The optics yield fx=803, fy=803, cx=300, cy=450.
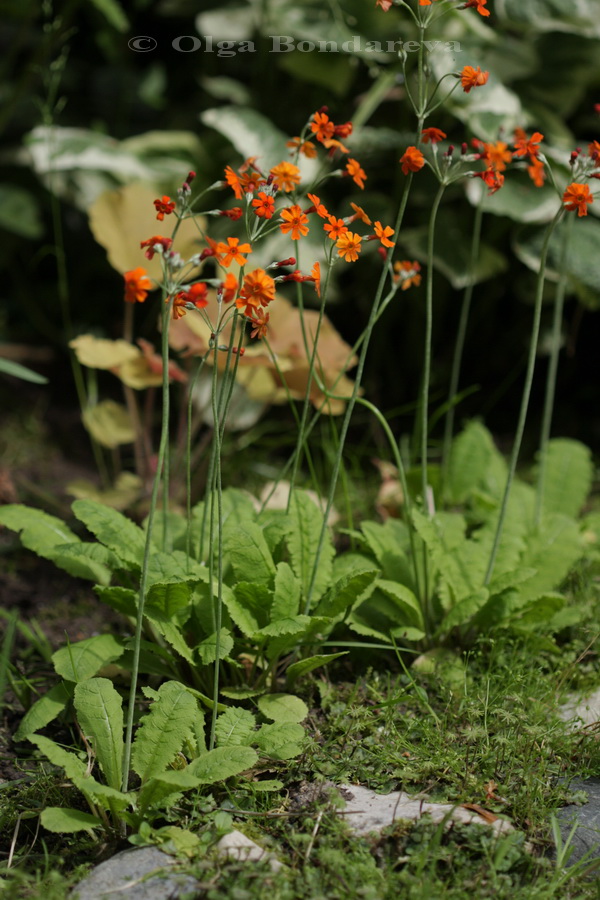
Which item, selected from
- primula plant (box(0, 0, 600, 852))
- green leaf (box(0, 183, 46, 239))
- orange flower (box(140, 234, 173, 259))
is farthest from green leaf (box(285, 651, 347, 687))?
green leaf (box(0, 183, 46, 239))

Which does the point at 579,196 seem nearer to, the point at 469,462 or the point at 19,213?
the point at 469,462

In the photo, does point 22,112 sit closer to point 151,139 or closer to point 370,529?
point 151,139

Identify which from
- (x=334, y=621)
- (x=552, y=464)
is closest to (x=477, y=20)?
(x=552, y=464)

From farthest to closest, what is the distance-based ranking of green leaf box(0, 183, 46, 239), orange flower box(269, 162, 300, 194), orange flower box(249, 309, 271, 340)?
green leaf box(0, 183, 46, 239) < orange flower box(269, 162, 300, 194) < orange flower box(249, 309, 271, 340)

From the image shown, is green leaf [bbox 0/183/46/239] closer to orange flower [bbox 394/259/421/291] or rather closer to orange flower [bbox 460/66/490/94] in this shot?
orange flower [bbox 394/259/421/291]

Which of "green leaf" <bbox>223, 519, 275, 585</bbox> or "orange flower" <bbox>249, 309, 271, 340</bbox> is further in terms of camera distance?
"green leaf" <bbox>223, 519, 275, 585</bbox>

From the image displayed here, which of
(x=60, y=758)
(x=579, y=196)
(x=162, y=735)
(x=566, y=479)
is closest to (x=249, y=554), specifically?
(x=162, y=735)

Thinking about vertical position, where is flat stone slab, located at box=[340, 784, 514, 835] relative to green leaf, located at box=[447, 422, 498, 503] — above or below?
below

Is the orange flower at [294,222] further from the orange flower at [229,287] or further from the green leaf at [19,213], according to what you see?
the green leaf at [19,213]
